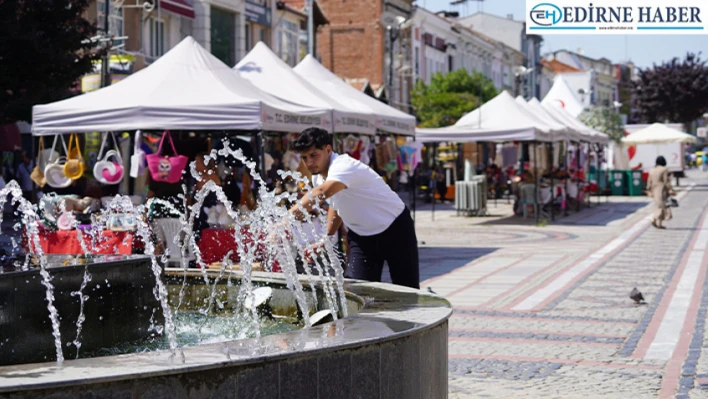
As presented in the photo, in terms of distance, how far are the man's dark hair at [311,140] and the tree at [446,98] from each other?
132ft

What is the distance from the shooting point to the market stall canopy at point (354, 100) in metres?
16.8

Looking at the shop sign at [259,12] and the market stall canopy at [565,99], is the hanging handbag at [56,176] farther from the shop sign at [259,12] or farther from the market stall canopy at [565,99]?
the market stall canopy at [565,99]

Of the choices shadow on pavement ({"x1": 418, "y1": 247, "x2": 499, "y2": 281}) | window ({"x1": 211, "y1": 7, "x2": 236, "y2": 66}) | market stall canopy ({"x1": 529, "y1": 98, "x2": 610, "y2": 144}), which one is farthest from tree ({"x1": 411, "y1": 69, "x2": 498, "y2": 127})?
shadow on pavement ({"x1": 418, "y1": 247, "x2": 499, "y2": 281})

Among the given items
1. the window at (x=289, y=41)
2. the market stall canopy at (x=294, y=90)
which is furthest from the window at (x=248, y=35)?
the market stall canopy at (x=294, y=90)

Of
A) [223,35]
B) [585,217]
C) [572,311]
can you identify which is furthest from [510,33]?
[572,311]

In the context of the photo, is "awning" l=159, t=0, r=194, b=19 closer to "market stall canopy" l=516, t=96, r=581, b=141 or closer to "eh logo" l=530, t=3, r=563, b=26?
"market stall canopy" l=516, t=96, r=581, b=141

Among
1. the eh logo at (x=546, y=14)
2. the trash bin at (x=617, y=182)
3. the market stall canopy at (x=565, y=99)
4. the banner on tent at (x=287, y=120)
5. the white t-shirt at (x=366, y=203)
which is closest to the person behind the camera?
the white t-shirt at (x=366, y=203)

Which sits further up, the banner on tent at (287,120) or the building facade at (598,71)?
the building facade at (598,71)

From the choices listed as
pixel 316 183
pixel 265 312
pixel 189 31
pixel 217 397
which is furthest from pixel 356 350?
pixel 189 31

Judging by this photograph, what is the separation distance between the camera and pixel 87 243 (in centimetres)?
1164

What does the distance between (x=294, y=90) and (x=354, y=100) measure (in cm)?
191

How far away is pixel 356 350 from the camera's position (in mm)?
4094

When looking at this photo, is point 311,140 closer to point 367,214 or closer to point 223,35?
point 367,214

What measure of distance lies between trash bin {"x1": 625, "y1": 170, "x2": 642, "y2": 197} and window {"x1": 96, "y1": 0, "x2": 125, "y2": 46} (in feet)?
65.2
